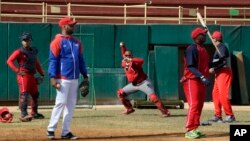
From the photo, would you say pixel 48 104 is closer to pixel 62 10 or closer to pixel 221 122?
pixel 221 122

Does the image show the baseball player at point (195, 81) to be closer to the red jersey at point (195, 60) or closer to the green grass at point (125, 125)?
the red jersey at point (195, 60)

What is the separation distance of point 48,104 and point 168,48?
5.11m

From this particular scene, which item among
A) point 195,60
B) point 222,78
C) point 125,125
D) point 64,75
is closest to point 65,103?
point 64,75

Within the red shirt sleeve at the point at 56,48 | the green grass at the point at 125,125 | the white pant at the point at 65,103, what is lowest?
the green grass at the point at 125,125

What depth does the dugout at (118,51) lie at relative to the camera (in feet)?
72.3

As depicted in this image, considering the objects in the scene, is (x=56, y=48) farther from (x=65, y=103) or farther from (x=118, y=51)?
(x=118, y=51)

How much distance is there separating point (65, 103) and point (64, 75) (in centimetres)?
47

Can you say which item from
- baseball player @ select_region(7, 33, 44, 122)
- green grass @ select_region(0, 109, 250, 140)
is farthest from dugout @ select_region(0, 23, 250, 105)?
baseball player @ select_region(7, 33, 44, 122)

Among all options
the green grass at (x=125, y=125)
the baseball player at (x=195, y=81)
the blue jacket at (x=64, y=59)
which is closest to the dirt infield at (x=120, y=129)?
the green grass at (x=125, y=125)

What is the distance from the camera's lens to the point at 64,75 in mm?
10875

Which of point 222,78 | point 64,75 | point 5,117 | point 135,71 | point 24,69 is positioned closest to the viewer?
point 64,75

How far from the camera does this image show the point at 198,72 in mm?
11195

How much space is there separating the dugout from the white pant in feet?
35.3

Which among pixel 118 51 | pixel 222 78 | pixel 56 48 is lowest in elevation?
pixel 222 78
